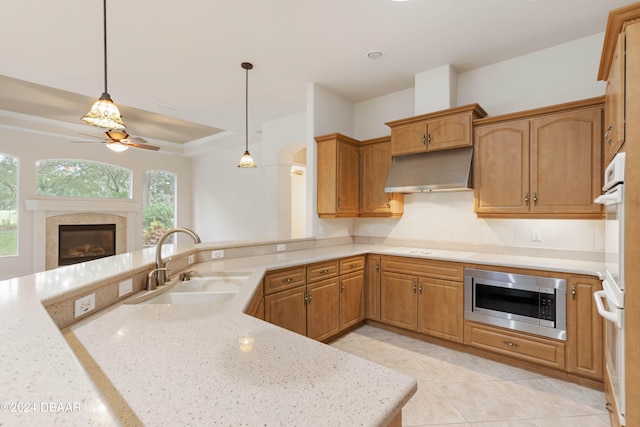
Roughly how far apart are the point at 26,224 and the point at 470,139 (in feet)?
23.5

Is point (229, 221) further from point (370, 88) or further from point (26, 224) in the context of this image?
point (370, 88)

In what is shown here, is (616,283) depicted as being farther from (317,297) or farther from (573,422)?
(317,297)

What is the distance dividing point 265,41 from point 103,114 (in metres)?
1.55

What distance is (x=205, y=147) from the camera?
7090 millimetres

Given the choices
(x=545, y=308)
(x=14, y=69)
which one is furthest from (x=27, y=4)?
(x=545, y=308)

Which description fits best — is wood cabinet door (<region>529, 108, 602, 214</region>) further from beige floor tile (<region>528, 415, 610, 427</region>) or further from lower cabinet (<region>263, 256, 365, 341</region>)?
lower cabinet (<region>263, 256, 365, 341</region>)

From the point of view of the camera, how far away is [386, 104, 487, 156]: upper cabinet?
2.95 metres

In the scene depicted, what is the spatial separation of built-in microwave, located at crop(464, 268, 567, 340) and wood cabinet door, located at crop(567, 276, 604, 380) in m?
0.05

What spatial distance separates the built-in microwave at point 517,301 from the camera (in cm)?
237

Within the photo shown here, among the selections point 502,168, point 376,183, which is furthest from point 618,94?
point 376,183

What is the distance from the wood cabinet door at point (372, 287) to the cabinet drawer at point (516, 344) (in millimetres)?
920

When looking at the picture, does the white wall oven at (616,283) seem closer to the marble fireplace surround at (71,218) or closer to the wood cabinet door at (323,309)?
the wood cabinet door at (323,309)

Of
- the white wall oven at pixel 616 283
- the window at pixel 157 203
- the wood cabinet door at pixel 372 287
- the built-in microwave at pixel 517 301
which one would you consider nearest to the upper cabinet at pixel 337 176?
the wood cabinet door at pixel 372 287

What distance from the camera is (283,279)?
257cm
